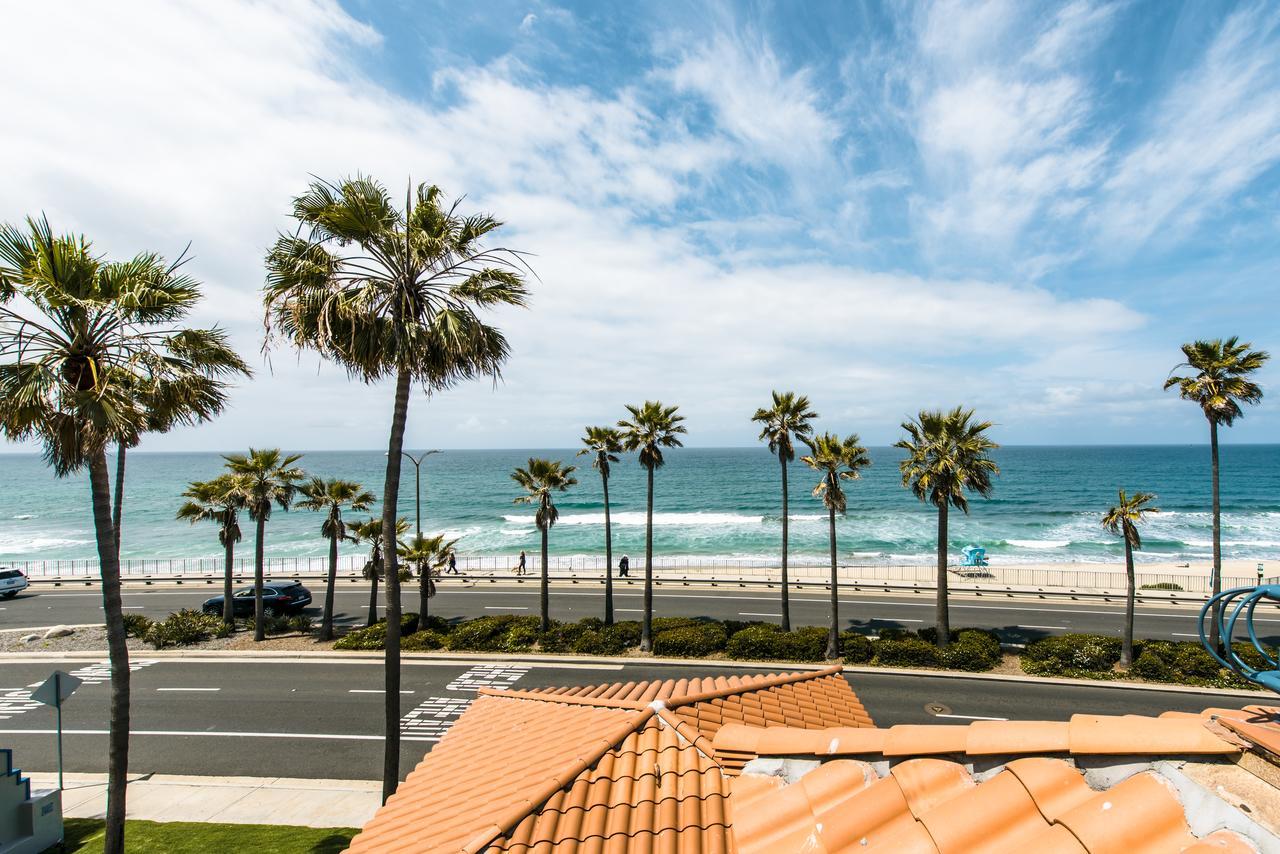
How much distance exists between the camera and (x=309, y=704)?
65.9 ft

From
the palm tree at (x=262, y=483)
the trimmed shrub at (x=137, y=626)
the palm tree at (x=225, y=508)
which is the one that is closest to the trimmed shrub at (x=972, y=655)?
the palm tree at (x=262, y=483)

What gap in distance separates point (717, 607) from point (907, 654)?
12.2m

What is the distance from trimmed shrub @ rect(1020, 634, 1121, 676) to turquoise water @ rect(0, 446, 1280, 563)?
31552 millimetres

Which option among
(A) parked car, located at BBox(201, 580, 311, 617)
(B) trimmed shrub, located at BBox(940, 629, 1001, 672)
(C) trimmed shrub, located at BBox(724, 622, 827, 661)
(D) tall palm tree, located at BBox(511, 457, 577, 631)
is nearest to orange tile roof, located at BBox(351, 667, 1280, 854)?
(C) trimmed shrub, located at BBox(724, 622, 827, 661)

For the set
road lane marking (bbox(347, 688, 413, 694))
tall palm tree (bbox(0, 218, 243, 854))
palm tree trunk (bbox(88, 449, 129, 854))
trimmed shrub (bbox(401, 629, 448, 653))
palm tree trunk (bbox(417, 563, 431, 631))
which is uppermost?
tall palm tree (bbox(0, 218, 243, 854))

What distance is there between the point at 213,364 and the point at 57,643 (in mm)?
27183

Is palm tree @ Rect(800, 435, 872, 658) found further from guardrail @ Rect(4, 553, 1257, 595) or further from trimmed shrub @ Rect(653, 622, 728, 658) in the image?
guardrail @ Rect(4, 553, 1257, 595)

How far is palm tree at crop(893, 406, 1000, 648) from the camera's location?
22984 millimetres

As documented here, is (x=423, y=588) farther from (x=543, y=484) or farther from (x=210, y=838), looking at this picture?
(x=210, y=838)

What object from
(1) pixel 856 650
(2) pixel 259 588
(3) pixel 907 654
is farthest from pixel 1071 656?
(2) pixel 259 588

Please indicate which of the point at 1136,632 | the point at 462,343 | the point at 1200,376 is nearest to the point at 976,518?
the point at 1136,632

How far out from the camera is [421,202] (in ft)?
36.1

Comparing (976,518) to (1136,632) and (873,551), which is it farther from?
(1136,632)

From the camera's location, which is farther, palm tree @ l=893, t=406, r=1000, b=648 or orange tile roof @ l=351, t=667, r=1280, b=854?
palm tree @ l=893, t=406, r=1000, b=648
